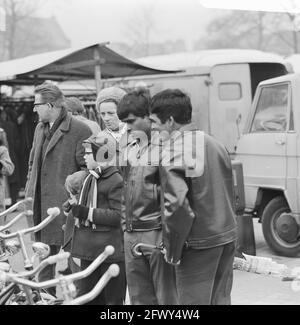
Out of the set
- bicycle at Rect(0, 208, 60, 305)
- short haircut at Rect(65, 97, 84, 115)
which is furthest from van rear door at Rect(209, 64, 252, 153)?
bicycle at Rect(0, 208, 60, 305)

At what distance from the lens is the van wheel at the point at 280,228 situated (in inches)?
297

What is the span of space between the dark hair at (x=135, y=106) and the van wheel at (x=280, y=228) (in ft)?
13.6

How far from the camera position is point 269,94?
316 inches

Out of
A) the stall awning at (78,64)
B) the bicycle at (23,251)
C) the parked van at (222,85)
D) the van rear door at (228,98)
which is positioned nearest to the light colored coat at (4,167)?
the bicycle at (23,251)

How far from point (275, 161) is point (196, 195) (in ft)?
14.2

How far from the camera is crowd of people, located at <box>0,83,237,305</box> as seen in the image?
3364 millimetres

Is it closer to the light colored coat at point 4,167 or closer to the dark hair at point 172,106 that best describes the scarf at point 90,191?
the dark hair at point 172,106

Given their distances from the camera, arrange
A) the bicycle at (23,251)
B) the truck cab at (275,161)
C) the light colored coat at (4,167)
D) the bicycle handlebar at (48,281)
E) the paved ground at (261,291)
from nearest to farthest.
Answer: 1. the bicycle handlebar at (48,281)
2. the bicycle at (23,251)
3. the paved ground at (261,291)
4. the light colored coat at (4,167)
5. the truck cab at (275,161)
